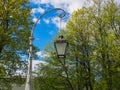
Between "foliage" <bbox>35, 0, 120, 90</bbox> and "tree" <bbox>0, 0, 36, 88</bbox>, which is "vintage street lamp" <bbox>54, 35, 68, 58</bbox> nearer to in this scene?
"tree" <bbox>0, 0, 36, 88</bbox>

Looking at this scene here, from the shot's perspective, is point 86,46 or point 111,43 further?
point 86,46

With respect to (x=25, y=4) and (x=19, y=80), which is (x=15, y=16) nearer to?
(x=25, y=4)

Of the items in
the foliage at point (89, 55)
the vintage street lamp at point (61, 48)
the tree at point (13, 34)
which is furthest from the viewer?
the foliage at point (89, 55)

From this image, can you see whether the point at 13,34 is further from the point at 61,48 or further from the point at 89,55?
the point at 61,48

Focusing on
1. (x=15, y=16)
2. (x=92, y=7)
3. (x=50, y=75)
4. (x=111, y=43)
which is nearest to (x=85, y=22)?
(x=92, y=7)

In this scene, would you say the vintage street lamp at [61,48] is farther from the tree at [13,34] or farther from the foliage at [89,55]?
the foliage at [89,55]

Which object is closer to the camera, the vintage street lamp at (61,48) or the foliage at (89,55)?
the vintage street lamp at (61,48)

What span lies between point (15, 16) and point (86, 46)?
36.6 feet

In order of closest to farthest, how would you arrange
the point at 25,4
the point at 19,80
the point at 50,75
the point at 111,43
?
the point at 19,80 → the point at 25,4 → the point at 111,43 → the point at 50,75

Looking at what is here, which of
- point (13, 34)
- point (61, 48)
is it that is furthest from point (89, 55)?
point (61, 48)

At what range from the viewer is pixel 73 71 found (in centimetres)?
3828

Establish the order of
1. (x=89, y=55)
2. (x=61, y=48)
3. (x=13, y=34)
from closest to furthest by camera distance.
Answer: (x=61, y=48)
(x=13, y=34)
(x=89, y=55)

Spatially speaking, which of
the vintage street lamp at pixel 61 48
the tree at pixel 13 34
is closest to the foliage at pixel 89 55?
the tree at pixel 13 34

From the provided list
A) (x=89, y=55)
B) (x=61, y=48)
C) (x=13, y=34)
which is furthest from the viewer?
(x=89, y=55)
